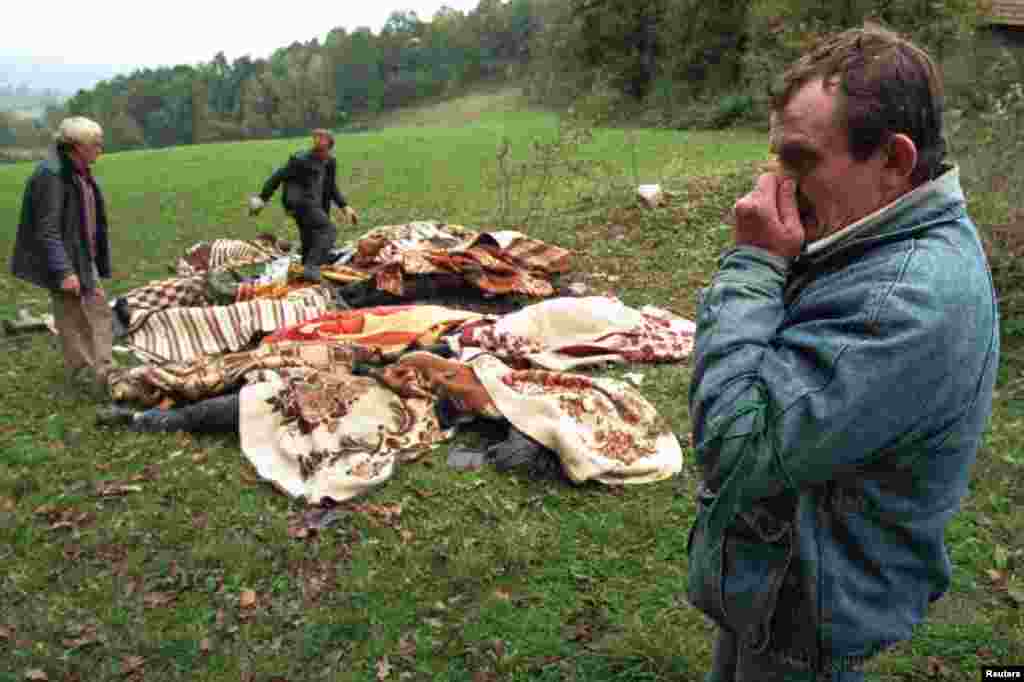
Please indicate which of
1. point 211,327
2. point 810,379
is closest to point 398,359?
point 211,327

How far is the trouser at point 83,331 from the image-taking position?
18.4 ft

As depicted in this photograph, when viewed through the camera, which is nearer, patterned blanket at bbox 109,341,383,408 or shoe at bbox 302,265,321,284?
patterned blanket at bbox 109,341,383,408

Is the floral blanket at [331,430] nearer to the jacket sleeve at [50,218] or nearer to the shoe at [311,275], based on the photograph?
the jacket sleeve at [50,218]

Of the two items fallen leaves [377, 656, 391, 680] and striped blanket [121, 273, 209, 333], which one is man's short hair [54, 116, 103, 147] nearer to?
striped blanket [121, 273, 209, 333]

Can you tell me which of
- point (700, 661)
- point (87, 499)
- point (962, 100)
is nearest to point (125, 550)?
point (87, 499)

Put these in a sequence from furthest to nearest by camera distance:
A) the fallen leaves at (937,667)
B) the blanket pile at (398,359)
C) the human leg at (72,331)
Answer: the human leg at (72,331)
the blanket pile at (398,359)
the fallen leaves at (937,667)

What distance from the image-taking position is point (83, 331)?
5.79 m

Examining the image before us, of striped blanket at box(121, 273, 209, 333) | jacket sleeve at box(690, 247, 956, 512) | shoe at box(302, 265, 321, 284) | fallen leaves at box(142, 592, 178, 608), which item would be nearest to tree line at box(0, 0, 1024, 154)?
shoe at box(302, 265, 321, 284)

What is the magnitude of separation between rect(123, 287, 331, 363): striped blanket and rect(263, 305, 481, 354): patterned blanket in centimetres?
36

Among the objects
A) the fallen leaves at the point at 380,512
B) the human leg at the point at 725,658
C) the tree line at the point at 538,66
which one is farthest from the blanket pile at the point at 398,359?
the tree line at the point at 538,66

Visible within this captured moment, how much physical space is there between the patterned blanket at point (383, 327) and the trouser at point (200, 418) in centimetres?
116

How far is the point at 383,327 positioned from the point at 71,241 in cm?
233

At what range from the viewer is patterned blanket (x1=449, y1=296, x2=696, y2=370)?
5.67 m

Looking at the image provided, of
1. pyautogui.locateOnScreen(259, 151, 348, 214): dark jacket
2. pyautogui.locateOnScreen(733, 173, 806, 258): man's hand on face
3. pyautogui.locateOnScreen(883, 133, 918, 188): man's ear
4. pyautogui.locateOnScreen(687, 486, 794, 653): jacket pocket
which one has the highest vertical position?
pyautogui.locateOnScreen(883, 133, 918, 188): man's ear
